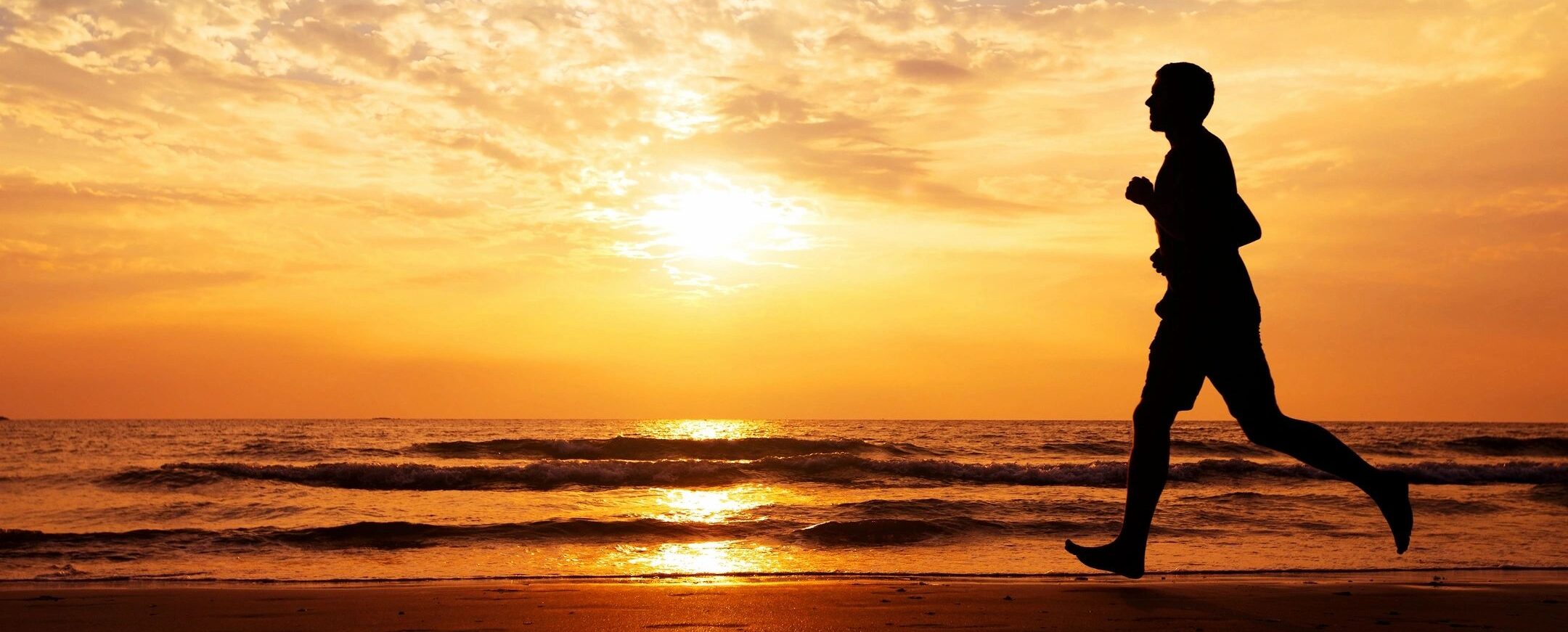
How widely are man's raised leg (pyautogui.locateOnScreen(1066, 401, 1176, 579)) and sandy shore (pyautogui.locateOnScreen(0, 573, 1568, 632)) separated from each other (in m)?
0.63

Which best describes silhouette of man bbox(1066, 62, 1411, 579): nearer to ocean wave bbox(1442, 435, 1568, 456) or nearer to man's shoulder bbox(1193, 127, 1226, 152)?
man's shoulder bbox(1193, 127, 1226, 152)

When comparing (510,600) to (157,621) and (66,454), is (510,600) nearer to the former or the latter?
(157,621)

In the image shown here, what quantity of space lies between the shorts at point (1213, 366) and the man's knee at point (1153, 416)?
0.02 m

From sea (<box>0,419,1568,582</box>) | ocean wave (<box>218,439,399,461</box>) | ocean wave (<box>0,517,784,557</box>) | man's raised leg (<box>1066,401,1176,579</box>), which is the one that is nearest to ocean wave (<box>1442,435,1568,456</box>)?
sea (<box>0,419,1568,582</box>)

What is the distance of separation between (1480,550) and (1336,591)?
5007mm

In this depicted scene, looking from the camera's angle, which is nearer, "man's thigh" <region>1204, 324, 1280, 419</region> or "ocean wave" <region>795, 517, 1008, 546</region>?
"man's thigh" <region>1204, 324, 1280, 419</region>

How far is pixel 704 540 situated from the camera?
1103 cm

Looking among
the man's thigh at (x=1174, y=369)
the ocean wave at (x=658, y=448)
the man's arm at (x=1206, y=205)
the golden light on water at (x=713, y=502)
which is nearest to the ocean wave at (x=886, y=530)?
the golden light on water at (x=713, y=502)

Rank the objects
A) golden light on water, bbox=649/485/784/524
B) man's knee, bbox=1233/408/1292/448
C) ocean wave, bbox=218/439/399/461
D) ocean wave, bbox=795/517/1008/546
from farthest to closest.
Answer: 1. ocean wave, bbox=218/439/399/461
2. golden light on water, bbox=649/485/784/524
3. ocean wave, bbox=795/517/1008/546
4. man's knee, bbox=1233/408/1292/448

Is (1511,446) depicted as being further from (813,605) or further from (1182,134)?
(1182,134)

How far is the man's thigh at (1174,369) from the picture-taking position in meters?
4.17

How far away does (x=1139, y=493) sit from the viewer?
4.48 metres

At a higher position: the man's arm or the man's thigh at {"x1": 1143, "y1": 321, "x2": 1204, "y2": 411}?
the man's arm

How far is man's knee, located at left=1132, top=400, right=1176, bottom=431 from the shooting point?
426 cm
